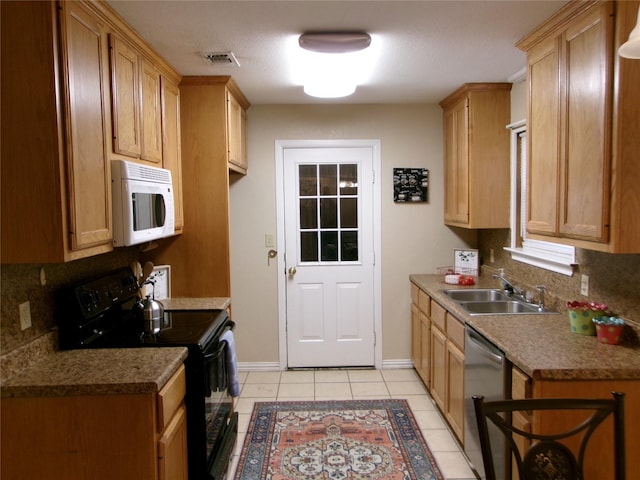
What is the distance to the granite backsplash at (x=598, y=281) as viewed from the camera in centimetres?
216

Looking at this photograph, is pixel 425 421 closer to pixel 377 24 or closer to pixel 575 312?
pixel 575 312

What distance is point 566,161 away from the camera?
2.14 m

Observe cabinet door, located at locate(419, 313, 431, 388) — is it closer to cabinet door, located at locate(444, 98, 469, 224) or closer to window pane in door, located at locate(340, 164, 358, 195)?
cabinet door, located at locate(444, 98, 469, 224)

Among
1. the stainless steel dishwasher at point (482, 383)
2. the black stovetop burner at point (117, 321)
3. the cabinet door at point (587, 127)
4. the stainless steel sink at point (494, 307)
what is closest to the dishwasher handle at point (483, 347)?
the stainless steel dishwasher at point (482, 383)

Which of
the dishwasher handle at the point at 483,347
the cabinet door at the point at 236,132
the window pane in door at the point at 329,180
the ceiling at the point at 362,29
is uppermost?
the ceiling at the point at 362,29

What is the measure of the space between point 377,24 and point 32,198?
5.47ft

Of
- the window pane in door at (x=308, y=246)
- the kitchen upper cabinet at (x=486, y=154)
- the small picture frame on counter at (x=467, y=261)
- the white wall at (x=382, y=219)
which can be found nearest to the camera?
the kitchen upper cabinet at (x=486, y=154)

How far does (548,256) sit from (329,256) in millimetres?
1868

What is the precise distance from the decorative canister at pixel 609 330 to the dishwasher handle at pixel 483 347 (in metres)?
0.44

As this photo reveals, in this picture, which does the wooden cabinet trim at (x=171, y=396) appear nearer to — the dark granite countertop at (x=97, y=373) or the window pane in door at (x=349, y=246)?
the dark granite countertop at (x=97, y=373)

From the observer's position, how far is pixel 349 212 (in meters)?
4.21

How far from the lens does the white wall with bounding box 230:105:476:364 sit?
4109 mm

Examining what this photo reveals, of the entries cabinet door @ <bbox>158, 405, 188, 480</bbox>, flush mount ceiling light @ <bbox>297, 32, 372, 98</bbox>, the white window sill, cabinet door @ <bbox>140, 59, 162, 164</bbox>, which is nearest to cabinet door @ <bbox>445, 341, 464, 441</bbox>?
the white window sill

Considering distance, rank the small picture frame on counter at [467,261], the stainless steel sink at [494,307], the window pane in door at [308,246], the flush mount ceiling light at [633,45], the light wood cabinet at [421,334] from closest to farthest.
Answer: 1. the flush mount ceiling light at [633,45]
2. the stainless steel sink at [494,307]
3. the light wood cabinet at [421,334]
4. the small picture frame on counter at [467,261]
5. the window pane in door at [308,246]
